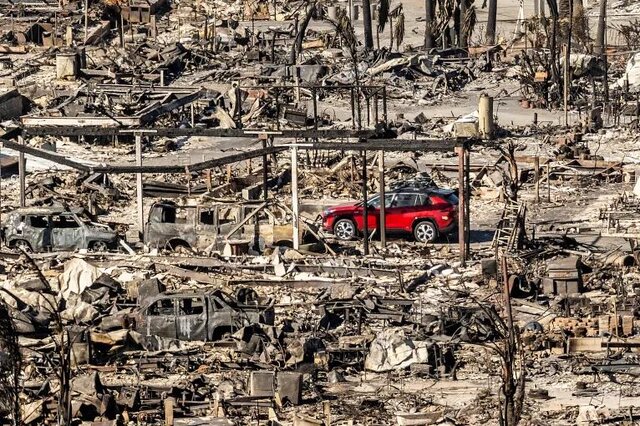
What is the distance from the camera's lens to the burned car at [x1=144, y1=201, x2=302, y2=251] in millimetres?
39500

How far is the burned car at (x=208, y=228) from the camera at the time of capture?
130 ft

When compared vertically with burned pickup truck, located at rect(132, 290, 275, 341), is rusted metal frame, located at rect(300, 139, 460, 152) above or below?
above

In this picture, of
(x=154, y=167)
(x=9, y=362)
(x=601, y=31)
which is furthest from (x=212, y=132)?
(x=601, y=31)

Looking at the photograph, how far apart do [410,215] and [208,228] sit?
4231mm

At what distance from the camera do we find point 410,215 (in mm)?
40688

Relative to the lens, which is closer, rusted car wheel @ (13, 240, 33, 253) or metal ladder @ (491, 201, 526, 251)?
metal ladder @ (491, 201, 526, 251)

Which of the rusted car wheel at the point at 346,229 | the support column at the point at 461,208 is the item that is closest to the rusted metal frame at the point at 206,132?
the rusted car wheel at the point at 346,229

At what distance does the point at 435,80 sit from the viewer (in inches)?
2384

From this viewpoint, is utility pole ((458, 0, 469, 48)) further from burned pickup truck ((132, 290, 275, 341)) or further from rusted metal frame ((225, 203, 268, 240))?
burned pickup truck ((132, 290, 275, 341))

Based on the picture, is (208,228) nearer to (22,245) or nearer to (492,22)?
(22,245)

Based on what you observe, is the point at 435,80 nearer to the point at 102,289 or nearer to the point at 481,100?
the point at 481,100

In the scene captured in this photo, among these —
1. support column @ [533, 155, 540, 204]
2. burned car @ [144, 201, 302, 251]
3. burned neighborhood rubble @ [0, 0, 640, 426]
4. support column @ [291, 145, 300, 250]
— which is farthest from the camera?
support column @ [533, 155, 540, 204]

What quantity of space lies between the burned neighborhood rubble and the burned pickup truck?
1.7 inches

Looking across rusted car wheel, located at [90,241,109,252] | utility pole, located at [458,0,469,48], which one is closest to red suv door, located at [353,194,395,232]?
rusted car wheel, located at [90,241,109,252]
